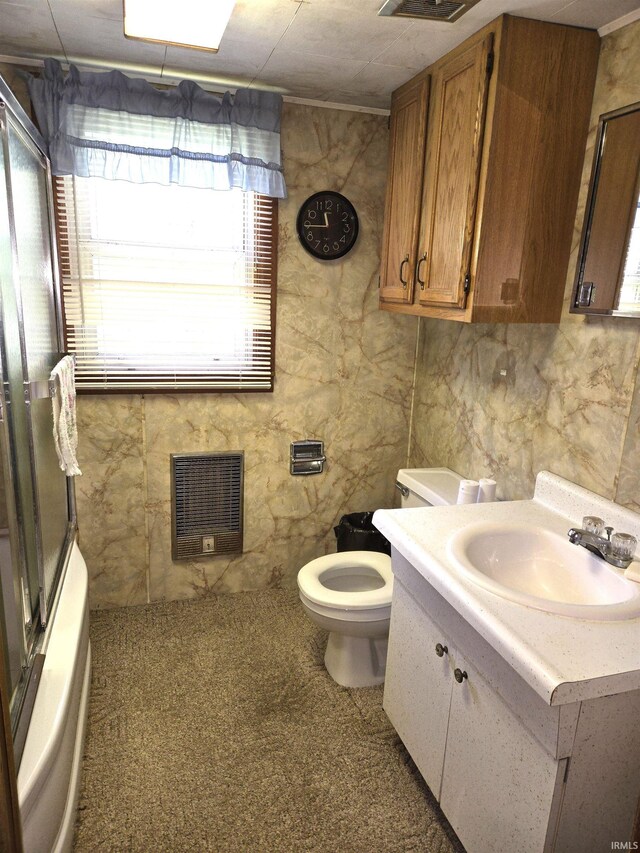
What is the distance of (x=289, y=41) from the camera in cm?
191

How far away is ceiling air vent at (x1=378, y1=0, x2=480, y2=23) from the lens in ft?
5.24

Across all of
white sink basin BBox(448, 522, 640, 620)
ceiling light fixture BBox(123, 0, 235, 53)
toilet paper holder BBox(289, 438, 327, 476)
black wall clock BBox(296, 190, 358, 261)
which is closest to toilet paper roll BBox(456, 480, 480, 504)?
white sink basin BBox(448, 522, 640, 620)

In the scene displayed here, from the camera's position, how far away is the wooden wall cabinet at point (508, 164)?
170cm

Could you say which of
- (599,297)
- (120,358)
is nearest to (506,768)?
(599,297)

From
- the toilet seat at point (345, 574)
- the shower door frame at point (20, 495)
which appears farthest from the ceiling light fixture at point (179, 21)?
the toilet seat at point (345, 574)

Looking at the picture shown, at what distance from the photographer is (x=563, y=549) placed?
65.6 inches

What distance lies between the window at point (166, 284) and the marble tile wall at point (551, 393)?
2.95 feet

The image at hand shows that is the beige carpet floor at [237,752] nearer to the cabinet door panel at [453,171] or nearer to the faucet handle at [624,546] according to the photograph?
the faucet handle at [624,546]

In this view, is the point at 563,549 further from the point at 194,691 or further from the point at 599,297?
the point at 194,691

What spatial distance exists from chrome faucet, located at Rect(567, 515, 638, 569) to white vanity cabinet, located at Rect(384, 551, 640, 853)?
41 cm

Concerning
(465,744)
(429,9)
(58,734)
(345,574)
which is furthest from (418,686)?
(429,9)

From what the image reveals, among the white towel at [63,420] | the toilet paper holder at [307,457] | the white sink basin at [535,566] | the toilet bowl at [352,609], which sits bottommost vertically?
the toilet bowl at [352,609]

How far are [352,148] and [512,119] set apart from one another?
1075 mm

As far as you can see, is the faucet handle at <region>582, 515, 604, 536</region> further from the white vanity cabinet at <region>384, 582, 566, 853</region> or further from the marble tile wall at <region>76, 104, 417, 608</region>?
the marble tile wall at <region>76, 104, 417, 608</region>
